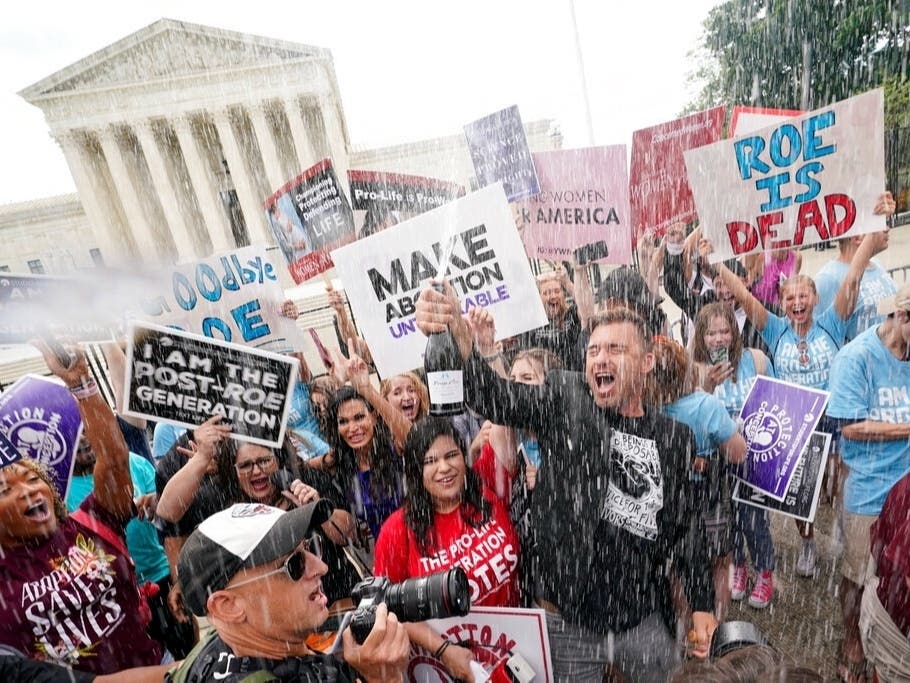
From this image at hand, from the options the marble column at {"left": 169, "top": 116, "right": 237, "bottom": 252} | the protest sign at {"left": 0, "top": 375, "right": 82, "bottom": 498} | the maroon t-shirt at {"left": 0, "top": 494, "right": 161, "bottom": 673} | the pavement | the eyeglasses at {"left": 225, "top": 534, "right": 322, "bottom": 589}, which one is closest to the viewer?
the eyeglasses at {"left": 225, "top": 534, "right": 322, "bottom": 589}

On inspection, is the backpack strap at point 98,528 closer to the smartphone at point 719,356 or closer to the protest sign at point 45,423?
the protest sign at point 45,423

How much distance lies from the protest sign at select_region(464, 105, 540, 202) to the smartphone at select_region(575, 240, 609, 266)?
600mm

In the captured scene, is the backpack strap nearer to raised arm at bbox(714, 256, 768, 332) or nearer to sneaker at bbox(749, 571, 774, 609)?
sneaker at bbox(749, 571, 774, 609)

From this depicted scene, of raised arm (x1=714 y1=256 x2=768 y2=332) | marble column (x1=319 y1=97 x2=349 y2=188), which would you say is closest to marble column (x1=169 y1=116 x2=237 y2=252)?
marble column (x1=319 y1=97 x2=349 y2=188)

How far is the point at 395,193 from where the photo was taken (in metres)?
3.74

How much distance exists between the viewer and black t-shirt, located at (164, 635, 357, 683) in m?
1.24

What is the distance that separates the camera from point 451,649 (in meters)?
1.96

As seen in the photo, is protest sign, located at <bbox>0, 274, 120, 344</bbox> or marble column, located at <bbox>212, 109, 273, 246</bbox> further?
marble column, located at <bbox>212, 109, 273, 246</bbox>

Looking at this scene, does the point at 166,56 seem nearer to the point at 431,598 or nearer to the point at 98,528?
the point at 98,528

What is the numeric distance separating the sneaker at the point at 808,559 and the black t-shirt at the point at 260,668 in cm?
279

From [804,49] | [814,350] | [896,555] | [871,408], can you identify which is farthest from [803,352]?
[804,49]

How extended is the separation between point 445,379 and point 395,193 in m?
2.25

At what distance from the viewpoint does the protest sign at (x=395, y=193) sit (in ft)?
12.1

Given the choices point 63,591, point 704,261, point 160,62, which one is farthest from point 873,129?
point 160,62
